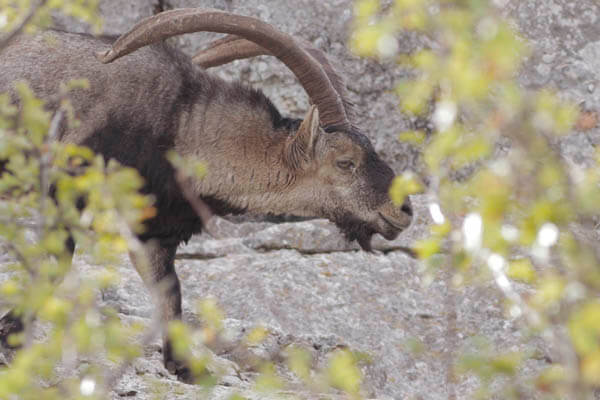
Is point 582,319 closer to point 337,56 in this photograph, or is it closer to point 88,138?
point 88,138

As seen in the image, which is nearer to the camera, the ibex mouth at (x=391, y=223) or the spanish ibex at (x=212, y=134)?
the spanish ibex at (x=212, y=134)

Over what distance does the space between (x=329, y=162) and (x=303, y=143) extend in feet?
0.71

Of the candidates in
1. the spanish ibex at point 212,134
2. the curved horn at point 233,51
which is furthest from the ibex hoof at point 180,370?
the curved horn at point 233,51

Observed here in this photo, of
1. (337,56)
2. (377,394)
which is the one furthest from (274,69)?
(377,394)

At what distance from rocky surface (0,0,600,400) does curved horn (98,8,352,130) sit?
4.38 feet

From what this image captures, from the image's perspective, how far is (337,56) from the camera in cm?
966

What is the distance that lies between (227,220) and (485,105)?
278 inches

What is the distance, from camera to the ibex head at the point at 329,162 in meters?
6.17

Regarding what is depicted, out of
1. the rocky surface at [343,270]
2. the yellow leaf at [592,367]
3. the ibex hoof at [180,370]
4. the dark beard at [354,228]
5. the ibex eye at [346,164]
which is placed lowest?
the rocky surface at [343,270]

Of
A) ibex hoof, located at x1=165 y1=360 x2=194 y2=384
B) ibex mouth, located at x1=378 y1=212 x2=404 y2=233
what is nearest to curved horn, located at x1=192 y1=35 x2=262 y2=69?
ibex mouth, located at x1=378 y1=212 x2=404 y2=233

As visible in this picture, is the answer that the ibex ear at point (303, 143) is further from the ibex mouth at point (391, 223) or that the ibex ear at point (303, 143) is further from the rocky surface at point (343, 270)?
the rocky surface at point (343, 270)

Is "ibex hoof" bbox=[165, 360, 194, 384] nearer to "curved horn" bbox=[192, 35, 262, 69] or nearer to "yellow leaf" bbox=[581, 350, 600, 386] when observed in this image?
"curved horn" bbox=[192, 35, 262, 69]

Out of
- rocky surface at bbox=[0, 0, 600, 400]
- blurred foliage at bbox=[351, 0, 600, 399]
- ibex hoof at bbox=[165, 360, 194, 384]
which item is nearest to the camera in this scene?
blurred foliage at bbox=[351, 0, 600, 399]

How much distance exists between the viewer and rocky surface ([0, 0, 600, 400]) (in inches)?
267
